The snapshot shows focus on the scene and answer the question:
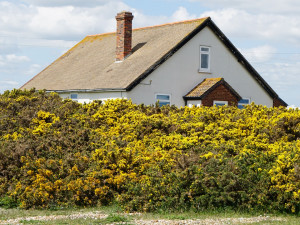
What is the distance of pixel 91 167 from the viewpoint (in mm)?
12898

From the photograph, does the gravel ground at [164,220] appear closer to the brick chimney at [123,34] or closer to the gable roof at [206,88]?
the gable roof at [206,88]

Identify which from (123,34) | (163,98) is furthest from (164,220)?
(123,34)

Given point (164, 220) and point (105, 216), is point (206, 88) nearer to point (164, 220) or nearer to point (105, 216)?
point (105, 216)

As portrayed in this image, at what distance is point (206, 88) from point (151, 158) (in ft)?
55.8

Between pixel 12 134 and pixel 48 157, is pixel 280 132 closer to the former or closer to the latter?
pixel 48 157

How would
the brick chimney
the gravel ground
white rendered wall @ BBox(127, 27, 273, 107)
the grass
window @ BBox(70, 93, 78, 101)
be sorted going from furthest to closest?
window @ BBox(70, 93, 78, 101) < the brick chimney < white rendered wall @ BBox(127, 27, 273, 107) < the grass < the gravel ground

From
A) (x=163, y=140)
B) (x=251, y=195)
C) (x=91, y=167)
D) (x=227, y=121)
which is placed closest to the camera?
(x=251, y=195)

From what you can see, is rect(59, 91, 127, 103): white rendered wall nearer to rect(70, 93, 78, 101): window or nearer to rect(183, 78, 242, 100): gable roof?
rect(70, 93, 78, 101): window

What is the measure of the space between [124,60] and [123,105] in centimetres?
1477

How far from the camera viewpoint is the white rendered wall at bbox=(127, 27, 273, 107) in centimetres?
2881

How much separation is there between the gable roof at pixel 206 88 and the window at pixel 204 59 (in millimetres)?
781

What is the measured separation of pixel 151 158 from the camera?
1294cm

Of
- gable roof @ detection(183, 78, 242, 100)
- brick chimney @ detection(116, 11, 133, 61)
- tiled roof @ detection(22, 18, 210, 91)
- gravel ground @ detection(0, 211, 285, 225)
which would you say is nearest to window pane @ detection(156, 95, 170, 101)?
gable roof @ detection(183, 78, 242, 100)

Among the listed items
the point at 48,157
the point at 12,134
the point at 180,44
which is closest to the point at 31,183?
the point at 48,157
